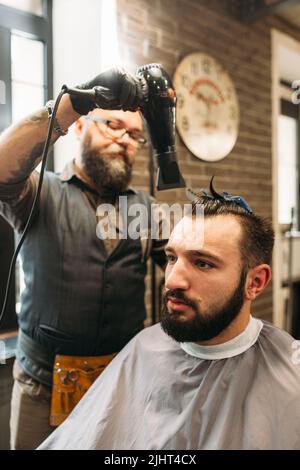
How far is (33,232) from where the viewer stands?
1.33 meters

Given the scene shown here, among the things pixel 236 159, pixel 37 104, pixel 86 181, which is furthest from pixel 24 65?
pixel 236 159

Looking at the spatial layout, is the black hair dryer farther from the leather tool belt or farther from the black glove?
the leather tool belt

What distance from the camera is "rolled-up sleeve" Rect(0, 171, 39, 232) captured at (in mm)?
1104

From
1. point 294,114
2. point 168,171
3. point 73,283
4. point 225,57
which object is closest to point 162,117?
point 168,171

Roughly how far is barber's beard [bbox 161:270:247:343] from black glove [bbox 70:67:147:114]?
47 centimetres

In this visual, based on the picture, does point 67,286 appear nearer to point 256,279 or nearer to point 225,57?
point 256,279

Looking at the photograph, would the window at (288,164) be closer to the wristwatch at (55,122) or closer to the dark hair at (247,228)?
the dark hair at (247,228)

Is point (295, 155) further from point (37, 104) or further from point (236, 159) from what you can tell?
point (37, 104)

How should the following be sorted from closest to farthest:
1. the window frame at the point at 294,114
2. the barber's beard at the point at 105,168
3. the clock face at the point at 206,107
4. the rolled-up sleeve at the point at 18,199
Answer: the rolled-up sleeve at the point at 18,199 → the barber's beard at the point at 105,168 → the window frame at the point at 294,114 → the clock face at the point at 206,107

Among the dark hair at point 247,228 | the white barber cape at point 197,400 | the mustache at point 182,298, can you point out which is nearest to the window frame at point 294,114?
the dark hair at point 247,228

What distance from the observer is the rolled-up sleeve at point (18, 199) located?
110 centimetres

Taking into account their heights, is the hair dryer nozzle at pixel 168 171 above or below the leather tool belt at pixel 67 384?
above

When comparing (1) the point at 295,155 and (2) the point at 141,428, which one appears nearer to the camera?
(2) the point at 141,428

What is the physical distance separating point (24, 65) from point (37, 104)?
5.7 inches
